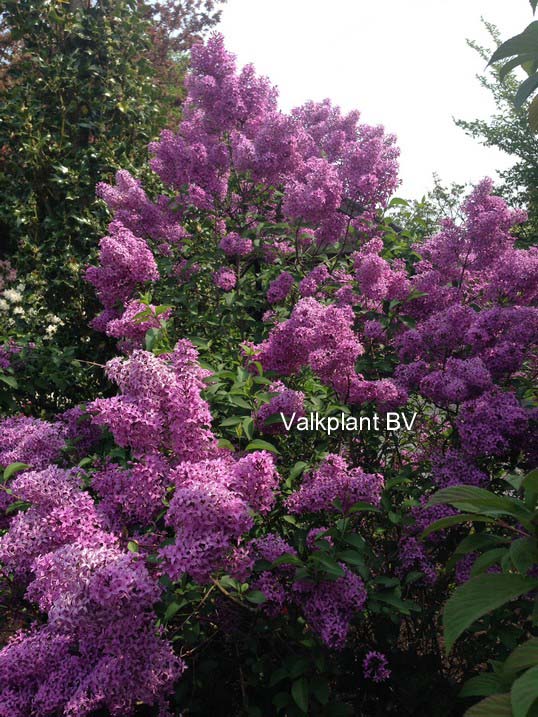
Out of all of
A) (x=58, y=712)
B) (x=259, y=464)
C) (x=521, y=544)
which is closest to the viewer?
(x=521, y=544)

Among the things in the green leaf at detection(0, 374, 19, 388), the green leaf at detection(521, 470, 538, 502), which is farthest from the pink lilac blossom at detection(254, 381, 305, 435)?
the green leaf at detection(0, 374, 19, 388)

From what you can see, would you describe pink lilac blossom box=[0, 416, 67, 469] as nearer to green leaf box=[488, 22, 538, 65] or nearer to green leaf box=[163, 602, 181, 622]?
green leaf box=[163, 602, 181, 622]

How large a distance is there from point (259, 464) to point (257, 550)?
1.13 ft

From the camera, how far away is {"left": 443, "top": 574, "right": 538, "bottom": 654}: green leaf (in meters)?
1.08

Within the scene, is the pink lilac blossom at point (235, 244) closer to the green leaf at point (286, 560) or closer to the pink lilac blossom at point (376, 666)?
the green leaf at point (286, 560)

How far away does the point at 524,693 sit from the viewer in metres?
0.90

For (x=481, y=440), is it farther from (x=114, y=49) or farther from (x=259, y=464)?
(x=114, y=49)

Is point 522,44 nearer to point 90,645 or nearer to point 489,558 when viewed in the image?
point 489,558

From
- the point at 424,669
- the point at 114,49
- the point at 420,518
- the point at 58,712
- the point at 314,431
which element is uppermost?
the point at 114,49

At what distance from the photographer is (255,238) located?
418 centimetres

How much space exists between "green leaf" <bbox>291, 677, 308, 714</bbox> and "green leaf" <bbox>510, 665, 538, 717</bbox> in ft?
3.73

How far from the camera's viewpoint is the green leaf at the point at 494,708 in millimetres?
1004

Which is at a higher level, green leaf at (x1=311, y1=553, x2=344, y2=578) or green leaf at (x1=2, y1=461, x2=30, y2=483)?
green leaf at (x1=2, y1=461, x2=30, y2=483)

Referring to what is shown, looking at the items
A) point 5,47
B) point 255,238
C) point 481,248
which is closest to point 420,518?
point 481,248
